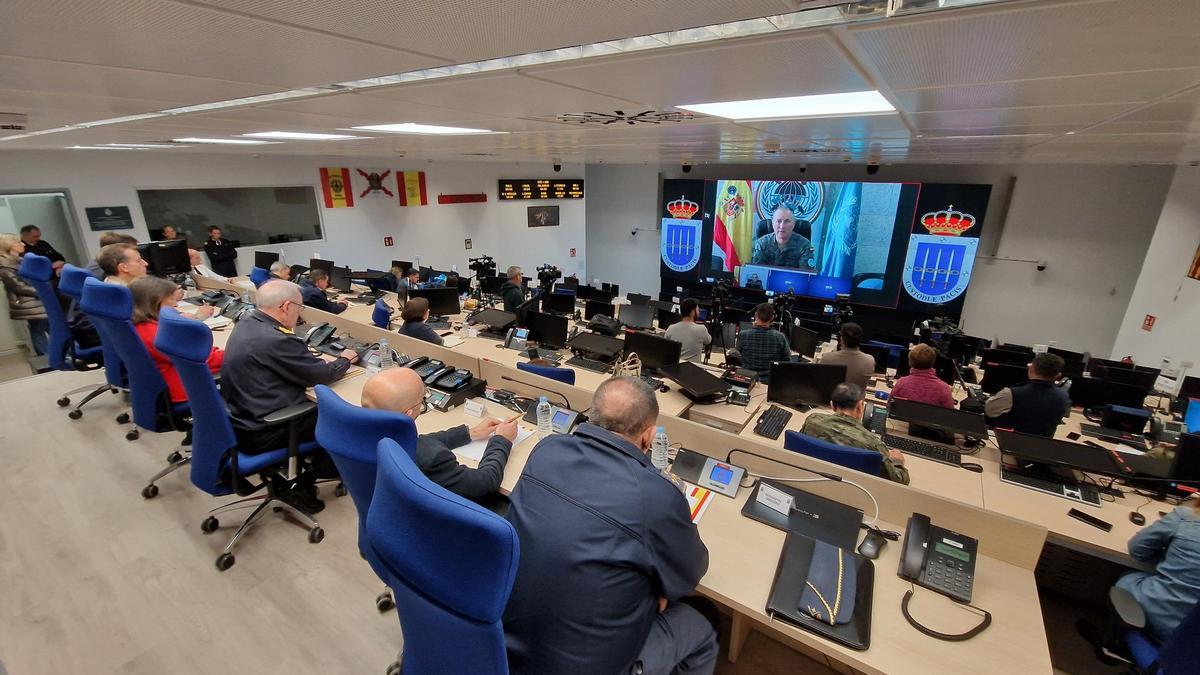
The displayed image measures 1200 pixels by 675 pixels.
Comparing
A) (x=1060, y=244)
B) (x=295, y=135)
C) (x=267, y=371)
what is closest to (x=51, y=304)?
(x=295, y=135)

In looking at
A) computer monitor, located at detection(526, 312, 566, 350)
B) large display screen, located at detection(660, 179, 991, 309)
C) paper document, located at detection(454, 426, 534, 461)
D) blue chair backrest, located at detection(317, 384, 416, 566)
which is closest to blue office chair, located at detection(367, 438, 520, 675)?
blue chair backrest, located at detection(317, 384, 416, 566)

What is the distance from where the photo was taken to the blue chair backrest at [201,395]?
226cm

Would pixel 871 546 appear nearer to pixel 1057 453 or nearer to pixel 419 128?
pixel 1057 453

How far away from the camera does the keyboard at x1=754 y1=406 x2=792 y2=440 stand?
303 cm

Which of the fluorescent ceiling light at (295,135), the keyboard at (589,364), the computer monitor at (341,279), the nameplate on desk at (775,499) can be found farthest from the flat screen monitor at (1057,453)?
the computer monitor at (341,279)

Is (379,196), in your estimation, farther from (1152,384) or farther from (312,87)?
(1152,384)

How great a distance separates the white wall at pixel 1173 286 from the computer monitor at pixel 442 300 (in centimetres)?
779

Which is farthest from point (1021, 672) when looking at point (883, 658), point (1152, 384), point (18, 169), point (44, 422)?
point (18, 169)

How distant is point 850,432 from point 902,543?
27.6 inches

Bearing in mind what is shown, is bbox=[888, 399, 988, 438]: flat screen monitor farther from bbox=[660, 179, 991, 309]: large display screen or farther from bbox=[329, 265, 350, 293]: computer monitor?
bbox=[329, 265, 350, 293]: computer monitor

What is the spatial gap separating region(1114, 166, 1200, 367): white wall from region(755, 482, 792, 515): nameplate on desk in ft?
19.6

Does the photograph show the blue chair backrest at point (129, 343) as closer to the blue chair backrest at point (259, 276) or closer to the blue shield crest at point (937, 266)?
the blue chair backrest at point (259, 276)

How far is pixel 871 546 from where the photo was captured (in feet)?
5.85

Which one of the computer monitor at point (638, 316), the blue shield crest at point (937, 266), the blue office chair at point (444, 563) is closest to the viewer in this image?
the blue office chair at point (444, 563)
